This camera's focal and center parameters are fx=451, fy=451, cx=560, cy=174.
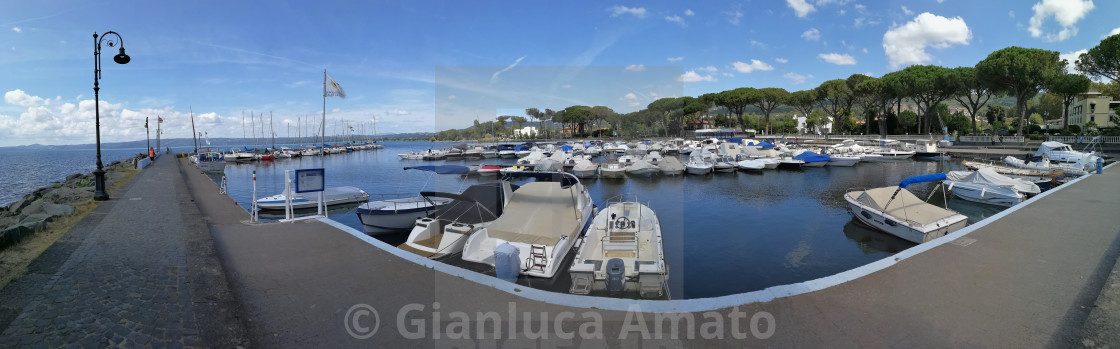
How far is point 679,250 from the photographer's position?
50.3ft

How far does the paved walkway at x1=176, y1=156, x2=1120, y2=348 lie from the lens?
516 cm

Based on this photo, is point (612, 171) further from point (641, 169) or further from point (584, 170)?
point (641, 169)

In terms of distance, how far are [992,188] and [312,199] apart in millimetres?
34098

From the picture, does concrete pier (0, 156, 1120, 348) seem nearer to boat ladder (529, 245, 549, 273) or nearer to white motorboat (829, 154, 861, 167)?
boat ladder (529, 245, 549, 273)

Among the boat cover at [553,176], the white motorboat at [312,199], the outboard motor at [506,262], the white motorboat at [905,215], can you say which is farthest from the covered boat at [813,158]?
the outboard motor at [506,262]

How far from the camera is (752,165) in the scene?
40562 millimetres

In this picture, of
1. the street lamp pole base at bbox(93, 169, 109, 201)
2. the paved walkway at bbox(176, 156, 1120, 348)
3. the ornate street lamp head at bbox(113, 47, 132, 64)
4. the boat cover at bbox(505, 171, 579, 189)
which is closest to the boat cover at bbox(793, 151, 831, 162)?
the paved walkway at bbox(176, 156, 1120, 348)

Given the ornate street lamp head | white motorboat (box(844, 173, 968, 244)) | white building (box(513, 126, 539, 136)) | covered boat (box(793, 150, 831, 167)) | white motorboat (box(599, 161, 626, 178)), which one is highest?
white building (box(513, 126, 539, 136))

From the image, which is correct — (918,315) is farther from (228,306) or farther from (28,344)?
(28,344)

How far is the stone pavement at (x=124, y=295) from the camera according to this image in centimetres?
524

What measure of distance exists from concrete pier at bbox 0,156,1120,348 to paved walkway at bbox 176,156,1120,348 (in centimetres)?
3

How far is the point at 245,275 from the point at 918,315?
10.1m

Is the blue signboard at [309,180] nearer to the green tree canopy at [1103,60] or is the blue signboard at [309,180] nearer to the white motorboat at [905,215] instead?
the white motorboat at [905,215]

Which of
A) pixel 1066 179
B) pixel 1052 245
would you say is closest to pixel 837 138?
pixel 1066 179
